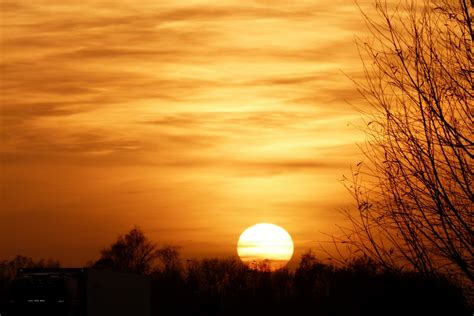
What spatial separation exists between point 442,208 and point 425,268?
0.94m

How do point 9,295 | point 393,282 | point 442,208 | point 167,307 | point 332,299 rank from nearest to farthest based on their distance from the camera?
point 442,208
point 393,282
point 9,295
point 332,299
point 167,307

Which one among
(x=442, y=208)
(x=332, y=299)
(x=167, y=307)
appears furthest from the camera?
(x=167, y=307)

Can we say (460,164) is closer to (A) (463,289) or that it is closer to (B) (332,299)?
(A) (463,289)

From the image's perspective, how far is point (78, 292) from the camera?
36.6m

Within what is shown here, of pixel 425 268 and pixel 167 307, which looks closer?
pixel 425 268

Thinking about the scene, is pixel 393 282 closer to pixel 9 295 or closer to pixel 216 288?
pixel 9 295

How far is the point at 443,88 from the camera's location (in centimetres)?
1377

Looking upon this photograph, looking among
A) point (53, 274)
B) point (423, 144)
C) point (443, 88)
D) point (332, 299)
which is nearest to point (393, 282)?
point (423, 144)

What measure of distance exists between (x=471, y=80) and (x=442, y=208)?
199cm

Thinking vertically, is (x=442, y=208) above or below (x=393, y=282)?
above

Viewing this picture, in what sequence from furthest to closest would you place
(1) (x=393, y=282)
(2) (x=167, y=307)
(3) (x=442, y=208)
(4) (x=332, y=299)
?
(2) (x=167, y=307) < (4) (x=332, y=299) < (1) (x=393, y=282) < (3) (x=442, y=208)

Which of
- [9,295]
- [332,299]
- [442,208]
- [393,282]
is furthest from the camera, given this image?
[332,299]

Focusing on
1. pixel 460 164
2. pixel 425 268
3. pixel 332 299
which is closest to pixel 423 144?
pixel 460 164

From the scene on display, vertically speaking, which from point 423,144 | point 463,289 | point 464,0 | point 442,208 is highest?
point 464,0
